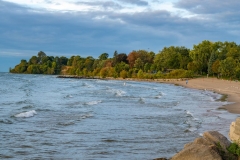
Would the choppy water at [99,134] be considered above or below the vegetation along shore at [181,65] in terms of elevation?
below

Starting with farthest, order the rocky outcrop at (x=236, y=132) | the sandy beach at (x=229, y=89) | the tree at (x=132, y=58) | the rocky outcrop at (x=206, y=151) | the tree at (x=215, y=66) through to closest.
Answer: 1. the tree at (x=132, y=58)
2. the tree at (x=215, y=66)
3. the sandy beach at (x=229, y=89)
4. the rocky outcrop at (x=236, y=132)
5. the rocky outcrop at (x=206, y=151)

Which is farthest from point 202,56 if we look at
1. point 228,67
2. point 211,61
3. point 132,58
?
point 132,58

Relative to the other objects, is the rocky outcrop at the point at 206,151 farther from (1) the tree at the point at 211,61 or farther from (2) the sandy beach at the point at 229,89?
(1) the tree at the point at 211,61

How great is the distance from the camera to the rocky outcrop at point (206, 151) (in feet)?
31.0

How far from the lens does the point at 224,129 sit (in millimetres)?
18766

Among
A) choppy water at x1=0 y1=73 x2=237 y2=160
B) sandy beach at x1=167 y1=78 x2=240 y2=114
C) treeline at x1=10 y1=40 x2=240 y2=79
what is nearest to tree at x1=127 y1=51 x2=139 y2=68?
treeline at x1=10 y1=40 x2=240 y2=79

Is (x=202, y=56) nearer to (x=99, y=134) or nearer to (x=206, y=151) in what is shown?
(x=99, y=134)

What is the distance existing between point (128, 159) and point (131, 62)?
499 ft

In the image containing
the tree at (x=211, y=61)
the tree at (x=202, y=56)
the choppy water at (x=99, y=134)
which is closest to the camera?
the choppy water at (x=99, y=134)

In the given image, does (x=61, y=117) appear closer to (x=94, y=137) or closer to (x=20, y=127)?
(x=20, y=127)

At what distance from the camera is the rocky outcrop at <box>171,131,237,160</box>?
Result: 944 cm

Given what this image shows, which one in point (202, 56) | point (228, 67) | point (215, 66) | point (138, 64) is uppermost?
point (202, 56)

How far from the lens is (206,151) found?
9523 mm

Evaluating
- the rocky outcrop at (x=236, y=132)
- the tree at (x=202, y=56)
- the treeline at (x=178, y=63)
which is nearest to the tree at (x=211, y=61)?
the treeline at (x=178, y=63)
